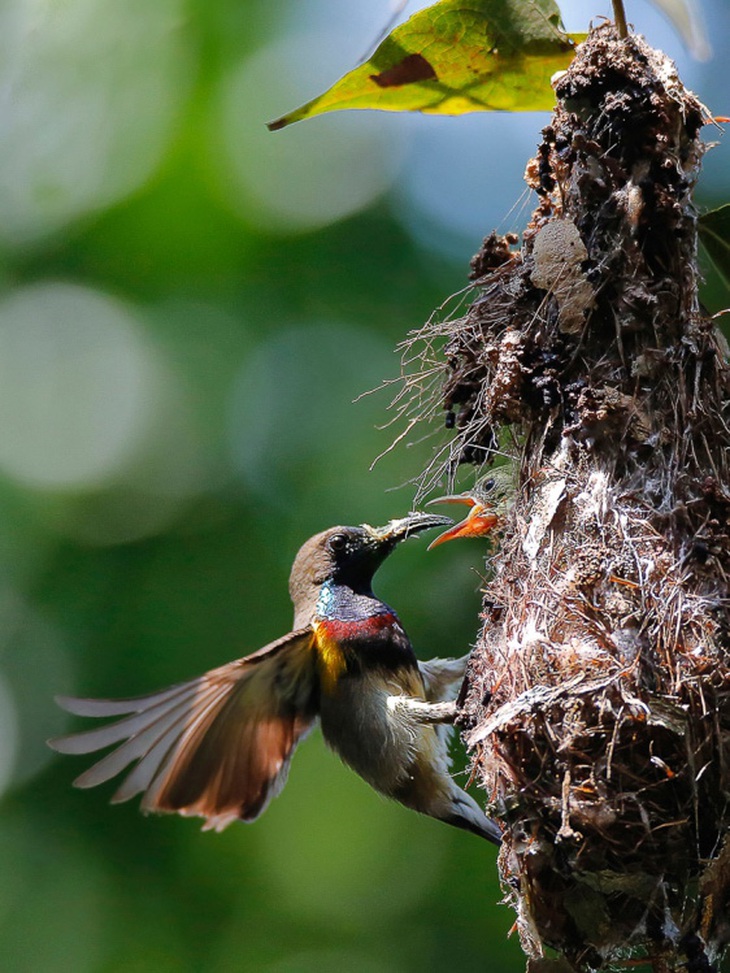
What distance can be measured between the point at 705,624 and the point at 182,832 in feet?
13.8

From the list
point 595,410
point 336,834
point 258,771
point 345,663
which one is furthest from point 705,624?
point 336,834

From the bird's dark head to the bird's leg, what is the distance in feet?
1.51

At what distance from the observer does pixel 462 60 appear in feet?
11.7

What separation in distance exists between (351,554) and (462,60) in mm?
1665

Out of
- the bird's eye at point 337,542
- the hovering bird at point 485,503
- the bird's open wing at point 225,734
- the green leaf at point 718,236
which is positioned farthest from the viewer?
the bird's eye at point 337,542

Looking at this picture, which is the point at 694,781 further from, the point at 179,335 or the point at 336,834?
the point at 179,335

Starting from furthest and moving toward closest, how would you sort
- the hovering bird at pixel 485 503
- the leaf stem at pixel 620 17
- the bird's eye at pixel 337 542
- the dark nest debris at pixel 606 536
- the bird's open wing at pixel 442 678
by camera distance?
the bird's eye at pixel 337 542 < the bird's open wing at pixel 442 678 < the hovering bird at pixel 485 503 < the leaf stem at pixel 620 17 < the dark nest debris at pixel 606 536

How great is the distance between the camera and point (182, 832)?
635 centimetres

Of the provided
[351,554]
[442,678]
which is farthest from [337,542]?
[442,678]

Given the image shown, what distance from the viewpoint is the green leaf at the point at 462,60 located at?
11.4 feet

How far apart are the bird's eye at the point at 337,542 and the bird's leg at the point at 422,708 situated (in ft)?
1.96

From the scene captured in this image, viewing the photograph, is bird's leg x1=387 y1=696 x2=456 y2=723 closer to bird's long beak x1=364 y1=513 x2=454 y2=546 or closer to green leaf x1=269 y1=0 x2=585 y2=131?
bird's long beak x1=364 y1=513 x2=454 y2=546

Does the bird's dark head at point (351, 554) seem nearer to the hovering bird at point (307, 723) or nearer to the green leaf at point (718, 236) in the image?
the hovering bird at point (307, 723)

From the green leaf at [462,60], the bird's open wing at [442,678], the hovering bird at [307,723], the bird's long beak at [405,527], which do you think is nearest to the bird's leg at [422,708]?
the hovering bird at [307,723]
